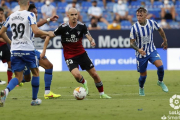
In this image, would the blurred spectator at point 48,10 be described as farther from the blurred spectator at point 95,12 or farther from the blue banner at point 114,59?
the blue banner at point 114,59

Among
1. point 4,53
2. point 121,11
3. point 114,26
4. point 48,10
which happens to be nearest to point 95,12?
point 121,11

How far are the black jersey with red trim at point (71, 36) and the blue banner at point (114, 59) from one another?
8.55 meters

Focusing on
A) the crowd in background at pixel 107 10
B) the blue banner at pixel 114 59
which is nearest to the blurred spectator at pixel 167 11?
the crowd in background at pixel 107 10

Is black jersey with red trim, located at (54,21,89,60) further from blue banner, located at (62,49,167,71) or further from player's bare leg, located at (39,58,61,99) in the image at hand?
blue banner, located at (62,49,167,71)

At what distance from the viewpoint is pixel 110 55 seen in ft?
61.3

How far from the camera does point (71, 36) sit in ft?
32.7

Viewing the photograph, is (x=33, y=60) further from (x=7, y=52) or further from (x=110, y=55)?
(x=110, y=55)

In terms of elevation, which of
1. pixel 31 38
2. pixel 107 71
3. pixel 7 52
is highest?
pixel 31 38

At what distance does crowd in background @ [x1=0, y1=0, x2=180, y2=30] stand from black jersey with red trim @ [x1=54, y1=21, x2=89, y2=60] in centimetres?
1071

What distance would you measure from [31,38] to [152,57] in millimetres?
3446

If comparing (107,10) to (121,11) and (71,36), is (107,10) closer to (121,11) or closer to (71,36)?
(121,11)

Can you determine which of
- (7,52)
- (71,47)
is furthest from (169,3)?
(71,47)

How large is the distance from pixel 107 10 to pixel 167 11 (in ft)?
9.92

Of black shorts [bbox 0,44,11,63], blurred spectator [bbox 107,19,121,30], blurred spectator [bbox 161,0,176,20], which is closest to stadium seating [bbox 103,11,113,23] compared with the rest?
blurred spectator [bbox 107,19,121,30]
